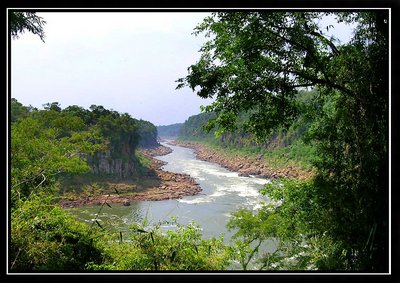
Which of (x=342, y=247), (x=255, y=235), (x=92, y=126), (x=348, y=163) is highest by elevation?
(x=92, y=126)

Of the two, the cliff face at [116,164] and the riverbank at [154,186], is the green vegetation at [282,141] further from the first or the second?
the cliff face at [116,164]

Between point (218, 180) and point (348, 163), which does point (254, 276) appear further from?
point (218, 180)

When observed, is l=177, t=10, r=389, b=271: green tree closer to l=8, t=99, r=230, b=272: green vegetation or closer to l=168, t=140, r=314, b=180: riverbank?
l=8, t=99, r=230, b=272: green vegetation

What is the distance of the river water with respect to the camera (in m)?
7.91

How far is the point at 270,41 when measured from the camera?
2.64m

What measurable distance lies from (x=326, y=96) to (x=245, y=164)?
7.23 metres

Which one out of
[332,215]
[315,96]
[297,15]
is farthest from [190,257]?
[297,15]

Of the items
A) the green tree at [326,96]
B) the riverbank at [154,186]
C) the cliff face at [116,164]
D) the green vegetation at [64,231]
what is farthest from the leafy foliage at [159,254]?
the riverbank at [154,186]

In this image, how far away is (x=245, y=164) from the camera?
10289 mm

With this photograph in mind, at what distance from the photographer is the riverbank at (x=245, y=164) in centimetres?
721

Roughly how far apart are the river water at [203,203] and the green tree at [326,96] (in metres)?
4.48

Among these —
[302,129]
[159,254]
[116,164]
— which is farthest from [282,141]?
[116,164]

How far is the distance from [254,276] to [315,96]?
6.59ft

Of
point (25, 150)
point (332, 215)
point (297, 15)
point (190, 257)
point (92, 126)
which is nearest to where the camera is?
point (297, 15)
